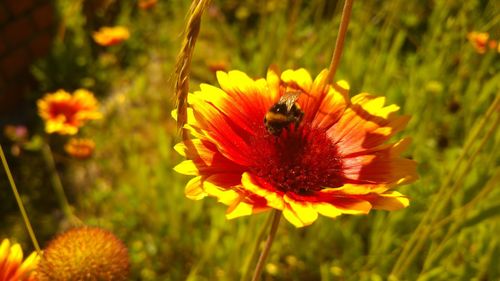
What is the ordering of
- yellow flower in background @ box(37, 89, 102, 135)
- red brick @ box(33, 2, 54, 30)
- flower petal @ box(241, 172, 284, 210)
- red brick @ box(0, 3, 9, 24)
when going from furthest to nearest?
red brick @ box(33, 2, 54, 30) < red brick @ box(0, 3, 9, 24) < yellow flower in background @ box(37, 89, 102, 135) < flower petal @ box(241, 172, 284, 210)

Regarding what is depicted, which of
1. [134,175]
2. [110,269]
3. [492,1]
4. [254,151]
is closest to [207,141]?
[254,151]

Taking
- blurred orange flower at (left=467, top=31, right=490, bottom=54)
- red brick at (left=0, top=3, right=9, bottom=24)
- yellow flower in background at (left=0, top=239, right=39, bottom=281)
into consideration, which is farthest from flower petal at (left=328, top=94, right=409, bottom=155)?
red brick at (left=0, top=3, right=9, bottom=24)

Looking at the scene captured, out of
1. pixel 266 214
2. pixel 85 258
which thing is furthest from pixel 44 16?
pixel 85 258

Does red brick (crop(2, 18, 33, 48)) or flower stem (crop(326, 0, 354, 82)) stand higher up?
red brick (crop(2, 18, 33, 48))

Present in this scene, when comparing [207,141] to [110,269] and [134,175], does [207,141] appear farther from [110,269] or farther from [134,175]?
[134,175]

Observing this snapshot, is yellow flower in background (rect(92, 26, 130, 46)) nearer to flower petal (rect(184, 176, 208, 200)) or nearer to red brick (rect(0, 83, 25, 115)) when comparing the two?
red brick (rect(0, 83, 25, 115))

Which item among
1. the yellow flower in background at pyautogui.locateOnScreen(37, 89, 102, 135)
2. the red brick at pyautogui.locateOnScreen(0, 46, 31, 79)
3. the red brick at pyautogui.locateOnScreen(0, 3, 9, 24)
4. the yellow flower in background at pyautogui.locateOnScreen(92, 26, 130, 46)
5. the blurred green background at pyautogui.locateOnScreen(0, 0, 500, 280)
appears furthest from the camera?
the red brick at pyautogui.locateOnScreen(0, 46, 31, 79)

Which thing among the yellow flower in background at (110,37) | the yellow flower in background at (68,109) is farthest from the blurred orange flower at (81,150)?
the yellow flower in background at (110,37)

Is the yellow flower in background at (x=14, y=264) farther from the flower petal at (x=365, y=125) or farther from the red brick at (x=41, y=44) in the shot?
the red brick at (x=41, y=44)
